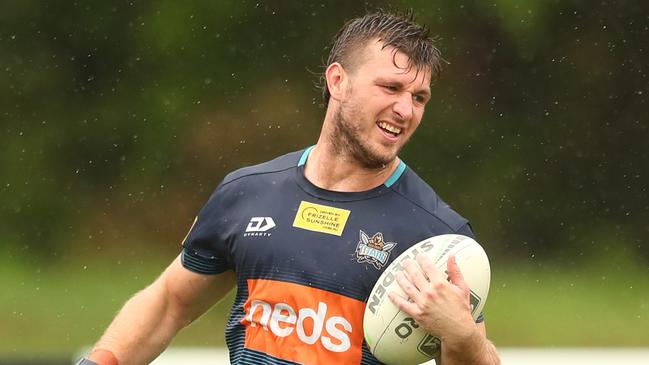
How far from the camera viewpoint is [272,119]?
49.7 feet

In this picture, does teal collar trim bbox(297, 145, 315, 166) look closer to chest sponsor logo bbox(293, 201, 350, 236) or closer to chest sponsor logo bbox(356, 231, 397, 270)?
chest sponsor logo bbox(293, 201, 350, 236)

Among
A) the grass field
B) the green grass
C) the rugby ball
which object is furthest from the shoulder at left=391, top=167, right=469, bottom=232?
the green grass

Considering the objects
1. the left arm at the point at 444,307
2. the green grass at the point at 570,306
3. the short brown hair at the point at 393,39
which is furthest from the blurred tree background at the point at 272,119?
the left arm at the point at 444,307

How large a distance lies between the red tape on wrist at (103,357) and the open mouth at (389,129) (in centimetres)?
121

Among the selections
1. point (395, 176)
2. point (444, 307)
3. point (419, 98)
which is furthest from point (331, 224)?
point (444, 307)

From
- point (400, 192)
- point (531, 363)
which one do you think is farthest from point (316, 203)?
point (531, 363)

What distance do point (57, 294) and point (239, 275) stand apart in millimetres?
9692

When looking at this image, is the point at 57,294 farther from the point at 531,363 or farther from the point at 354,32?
the point at 354,32

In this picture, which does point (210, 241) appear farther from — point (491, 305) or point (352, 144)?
point (491, 305)

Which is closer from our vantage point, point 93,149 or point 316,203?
point 316,203

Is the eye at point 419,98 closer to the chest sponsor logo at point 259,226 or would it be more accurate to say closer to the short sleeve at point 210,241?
the chest sponsor logo at point 259,226

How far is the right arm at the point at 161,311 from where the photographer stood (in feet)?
14.9

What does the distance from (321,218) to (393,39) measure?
632 mm

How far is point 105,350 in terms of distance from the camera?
448 centimetres
